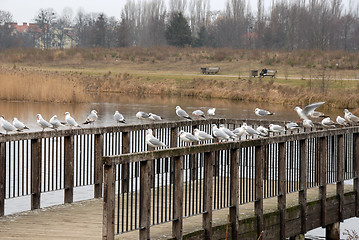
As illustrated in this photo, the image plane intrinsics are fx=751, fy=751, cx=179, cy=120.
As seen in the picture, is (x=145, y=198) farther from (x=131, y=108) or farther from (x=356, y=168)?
(x=131, y=108)

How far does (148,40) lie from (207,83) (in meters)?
61.1

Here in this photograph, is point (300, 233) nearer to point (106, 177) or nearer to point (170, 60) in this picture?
point (106, 177)

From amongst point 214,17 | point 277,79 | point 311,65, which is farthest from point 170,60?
point 214,17

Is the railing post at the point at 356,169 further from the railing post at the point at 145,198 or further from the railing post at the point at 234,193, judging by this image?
the railing post at the point at 145,198

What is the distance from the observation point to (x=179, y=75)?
191 feet

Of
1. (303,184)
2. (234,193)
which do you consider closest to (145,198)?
(234,193)

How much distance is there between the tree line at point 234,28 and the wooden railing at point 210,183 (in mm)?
70178

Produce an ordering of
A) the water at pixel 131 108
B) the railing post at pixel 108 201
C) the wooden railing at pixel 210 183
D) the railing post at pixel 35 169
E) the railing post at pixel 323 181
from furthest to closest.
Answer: the water at pixel 131 108
the railing post at pixel 323 181
the railing post at pixel 35 169
the wooden railing at pixel 210 183
the railing post at pixel 108 201

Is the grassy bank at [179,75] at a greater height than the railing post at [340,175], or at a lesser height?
greater

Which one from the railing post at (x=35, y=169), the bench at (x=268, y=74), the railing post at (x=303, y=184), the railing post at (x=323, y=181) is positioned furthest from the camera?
the bench at (x=268, y=74)

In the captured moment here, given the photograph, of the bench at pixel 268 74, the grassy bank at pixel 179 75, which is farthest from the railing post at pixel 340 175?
the bench at pixel 268 74

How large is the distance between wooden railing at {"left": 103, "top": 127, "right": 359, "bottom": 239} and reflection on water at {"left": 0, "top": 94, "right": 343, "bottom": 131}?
15.5 meters

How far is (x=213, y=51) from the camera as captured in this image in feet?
241

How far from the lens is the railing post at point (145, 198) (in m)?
9.19
